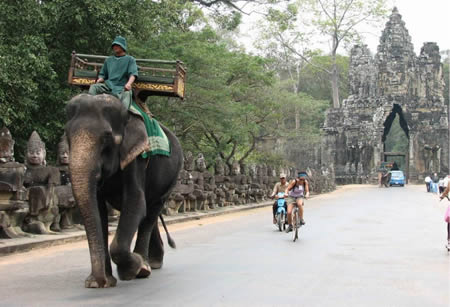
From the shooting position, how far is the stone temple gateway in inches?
2620

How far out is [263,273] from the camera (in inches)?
318

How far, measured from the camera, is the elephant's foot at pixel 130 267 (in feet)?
23.1

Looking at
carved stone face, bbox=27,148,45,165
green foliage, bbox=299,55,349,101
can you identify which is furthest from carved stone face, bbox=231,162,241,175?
green foliage, bbox=299,55,349,101

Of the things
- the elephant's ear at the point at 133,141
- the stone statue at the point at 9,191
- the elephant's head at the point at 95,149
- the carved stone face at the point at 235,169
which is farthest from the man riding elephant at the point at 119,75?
the carved stone face at the point at 235,169

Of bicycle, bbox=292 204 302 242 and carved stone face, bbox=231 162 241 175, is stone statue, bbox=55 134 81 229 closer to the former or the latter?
bicycle, bbox=292 204 302 242

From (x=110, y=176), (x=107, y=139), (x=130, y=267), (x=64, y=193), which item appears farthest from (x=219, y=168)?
(x=107, y=139)

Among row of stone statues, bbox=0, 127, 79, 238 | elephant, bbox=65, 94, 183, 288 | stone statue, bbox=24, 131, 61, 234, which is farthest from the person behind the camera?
stone statue, bbox=24, 131, 61, 234

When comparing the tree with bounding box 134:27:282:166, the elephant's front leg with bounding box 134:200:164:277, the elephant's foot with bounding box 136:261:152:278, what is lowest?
the elephant's foot with bounding box 136:261:152:278

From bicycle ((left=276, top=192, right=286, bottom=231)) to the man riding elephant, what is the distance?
8084 millimetres

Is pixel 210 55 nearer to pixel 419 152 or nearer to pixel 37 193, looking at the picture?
pixel 37 193

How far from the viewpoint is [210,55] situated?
24078 millimetres

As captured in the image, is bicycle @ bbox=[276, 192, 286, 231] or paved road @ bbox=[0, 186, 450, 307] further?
bicycle @ bbox=[276, 192, 286, 231]

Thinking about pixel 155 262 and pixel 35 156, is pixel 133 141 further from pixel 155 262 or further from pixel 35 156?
pixel 35 156

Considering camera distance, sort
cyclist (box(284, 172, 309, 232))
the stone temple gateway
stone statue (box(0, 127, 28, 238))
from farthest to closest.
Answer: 1. the stone temple gateway
2. cyclist (box(284, 172, 309, 232))
3. stone statue (box(0, 127, 28, 238))
